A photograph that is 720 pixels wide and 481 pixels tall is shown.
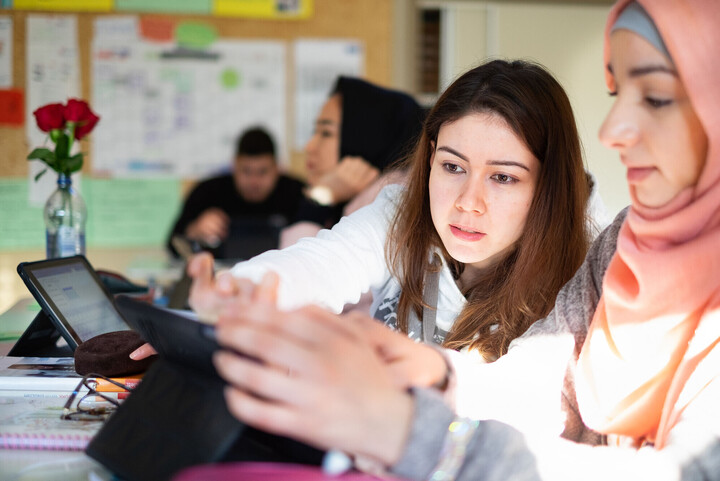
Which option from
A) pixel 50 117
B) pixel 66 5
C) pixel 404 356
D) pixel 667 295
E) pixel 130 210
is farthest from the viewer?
pixel 130 210

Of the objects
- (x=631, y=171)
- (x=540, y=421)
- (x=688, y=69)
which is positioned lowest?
(x=540, y=421)

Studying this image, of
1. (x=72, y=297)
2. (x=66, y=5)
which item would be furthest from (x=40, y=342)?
(x=66, y=5)

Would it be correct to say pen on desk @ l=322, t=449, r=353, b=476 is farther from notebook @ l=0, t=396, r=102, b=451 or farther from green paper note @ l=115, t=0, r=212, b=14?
green paper note @ l=115, t=0, r=212, b=14

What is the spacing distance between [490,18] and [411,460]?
12.2 ft

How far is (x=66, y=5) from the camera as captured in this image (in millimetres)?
3574

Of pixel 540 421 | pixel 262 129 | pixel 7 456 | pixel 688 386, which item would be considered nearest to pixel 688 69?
pixel 688 386

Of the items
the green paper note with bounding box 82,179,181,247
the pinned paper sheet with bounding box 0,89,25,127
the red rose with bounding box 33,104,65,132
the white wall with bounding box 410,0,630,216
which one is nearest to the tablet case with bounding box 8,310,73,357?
the red rose with bounding box 33,104,65,132

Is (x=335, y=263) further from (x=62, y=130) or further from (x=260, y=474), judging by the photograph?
(x=62, y=130)

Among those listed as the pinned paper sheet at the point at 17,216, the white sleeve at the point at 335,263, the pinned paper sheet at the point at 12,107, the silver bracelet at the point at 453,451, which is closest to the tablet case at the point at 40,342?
the white sleeve at the point at 335,263

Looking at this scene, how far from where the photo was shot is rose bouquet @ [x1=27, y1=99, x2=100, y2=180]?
182 centimetres

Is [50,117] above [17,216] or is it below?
above

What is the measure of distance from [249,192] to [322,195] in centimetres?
157

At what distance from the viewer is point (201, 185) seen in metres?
3.65

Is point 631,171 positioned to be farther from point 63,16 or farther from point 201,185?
point 63,16
